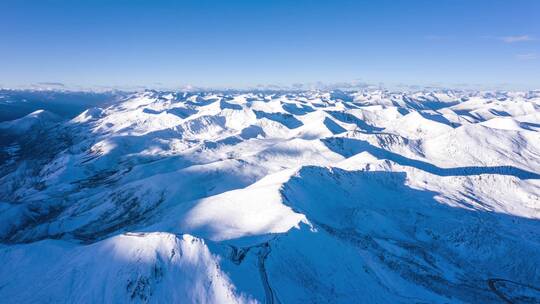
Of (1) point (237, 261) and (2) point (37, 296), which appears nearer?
(2) point (37, 296)

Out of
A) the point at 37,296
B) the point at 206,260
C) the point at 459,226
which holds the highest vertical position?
the point at 206,260

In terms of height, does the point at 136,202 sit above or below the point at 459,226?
below

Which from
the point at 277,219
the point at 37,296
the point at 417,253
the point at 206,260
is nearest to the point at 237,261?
the point at 206,260

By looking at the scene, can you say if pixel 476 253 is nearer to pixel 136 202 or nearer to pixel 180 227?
pixel 180 227

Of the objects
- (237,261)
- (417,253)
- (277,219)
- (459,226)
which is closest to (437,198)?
(459,226)

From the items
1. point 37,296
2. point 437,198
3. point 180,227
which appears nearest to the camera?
point 37,296

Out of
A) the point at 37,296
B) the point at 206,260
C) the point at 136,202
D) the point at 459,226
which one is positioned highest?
the point at 206,260

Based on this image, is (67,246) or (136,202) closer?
(67,246)

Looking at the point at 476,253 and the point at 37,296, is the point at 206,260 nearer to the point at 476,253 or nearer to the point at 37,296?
the point at 37,296

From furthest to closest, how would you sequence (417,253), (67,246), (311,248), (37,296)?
1. (417,253)
2. (67,246)
3. (311,248)
4. (37,296)
